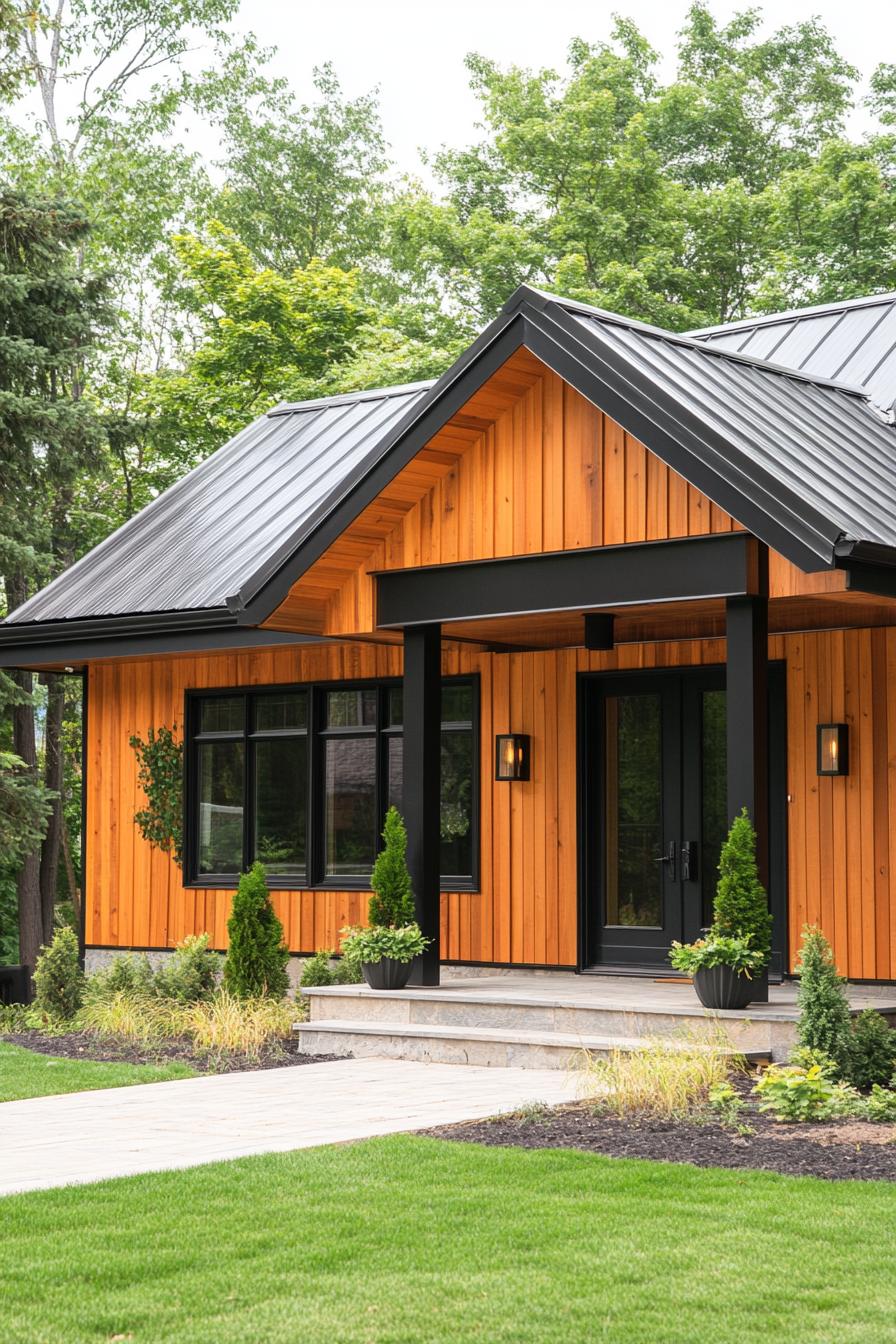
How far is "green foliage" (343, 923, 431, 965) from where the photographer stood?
10648 mm

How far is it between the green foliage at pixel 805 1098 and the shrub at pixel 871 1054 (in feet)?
1.85

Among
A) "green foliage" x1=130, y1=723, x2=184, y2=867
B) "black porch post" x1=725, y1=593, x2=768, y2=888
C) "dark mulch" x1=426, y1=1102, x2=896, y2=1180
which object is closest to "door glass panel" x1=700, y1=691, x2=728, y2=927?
"black porch post" x1=725, y1=593, x2=768, y2=888

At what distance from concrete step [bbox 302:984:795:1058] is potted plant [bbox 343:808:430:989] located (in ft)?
0.53

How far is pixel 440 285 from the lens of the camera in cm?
3067

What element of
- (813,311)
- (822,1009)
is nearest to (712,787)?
(822,1009)

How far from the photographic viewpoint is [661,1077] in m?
7.75

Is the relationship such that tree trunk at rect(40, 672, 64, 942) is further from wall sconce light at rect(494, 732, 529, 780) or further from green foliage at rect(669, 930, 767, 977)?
green foliage at rect(669, 930, 767, 977)

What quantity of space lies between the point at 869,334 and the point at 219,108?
21258 mm

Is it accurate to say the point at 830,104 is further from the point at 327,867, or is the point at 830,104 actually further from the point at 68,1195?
the point at 68,1195

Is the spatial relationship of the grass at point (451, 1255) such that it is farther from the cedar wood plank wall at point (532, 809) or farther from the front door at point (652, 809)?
the front door at point (652, 809)

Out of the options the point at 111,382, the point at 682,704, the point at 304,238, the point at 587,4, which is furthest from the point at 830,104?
the point at 682,704

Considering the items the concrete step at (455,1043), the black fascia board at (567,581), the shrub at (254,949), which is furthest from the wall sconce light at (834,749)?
the shrub at (254,949)

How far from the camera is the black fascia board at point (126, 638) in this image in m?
13.2

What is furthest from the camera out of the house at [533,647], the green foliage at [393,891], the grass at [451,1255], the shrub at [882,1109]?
the green foliage at [393,891]
